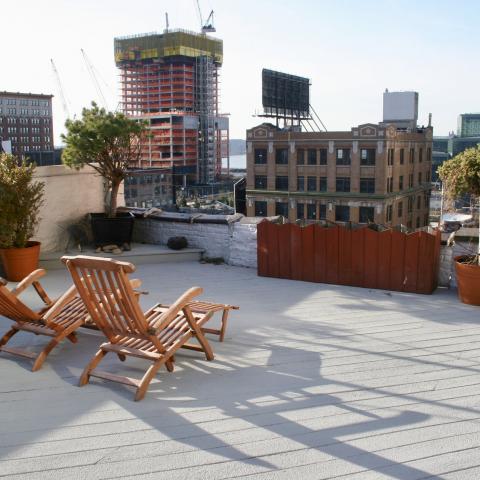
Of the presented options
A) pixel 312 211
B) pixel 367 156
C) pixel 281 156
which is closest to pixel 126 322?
pixel 367 156

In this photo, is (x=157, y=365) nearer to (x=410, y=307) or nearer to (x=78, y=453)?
(x=78, y=453)

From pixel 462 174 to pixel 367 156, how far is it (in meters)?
64.6

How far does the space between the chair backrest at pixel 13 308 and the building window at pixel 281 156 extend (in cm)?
7174

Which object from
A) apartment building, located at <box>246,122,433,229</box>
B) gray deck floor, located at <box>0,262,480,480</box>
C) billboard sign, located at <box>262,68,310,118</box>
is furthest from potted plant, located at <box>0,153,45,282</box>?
billboard sign, located at <box>262,68,310,118</box>

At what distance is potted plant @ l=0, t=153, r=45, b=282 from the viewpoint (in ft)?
28.6

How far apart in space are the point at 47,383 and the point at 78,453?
1315mm

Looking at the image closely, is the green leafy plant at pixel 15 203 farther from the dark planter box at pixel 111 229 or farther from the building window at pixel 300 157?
the building window at pixel 300 157

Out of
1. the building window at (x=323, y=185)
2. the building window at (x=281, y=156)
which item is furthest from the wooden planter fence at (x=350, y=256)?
the building window at (x=281, y=156)

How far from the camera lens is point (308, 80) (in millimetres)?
89812

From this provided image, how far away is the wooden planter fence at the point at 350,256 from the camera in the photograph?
8062 mm

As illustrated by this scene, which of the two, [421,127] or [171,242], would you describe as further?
[421,127]

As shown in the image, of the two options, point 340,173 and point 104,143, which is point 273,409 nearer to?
point 104,143

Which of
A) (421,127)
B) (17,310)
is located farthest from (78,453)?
(421,127)

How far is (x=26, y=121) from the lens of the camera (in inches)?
6220
